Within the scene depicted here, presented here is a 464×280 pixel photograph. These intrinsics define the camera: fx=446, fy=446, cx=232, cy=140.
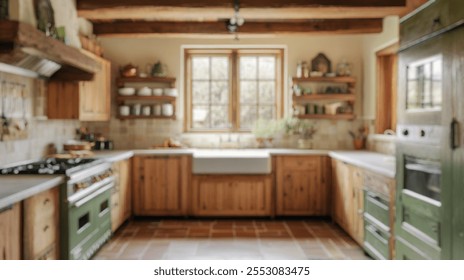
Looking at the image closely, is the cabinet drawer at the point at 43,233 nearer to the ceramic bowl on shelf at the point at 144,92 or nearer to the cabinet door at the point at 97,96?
the cabinet door at the point at 97,96

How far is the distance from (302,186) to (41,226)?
10.6ft

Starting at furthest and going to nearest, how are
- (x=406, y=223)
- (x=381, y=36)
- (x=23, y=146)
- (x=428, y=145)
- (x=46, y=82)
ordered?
(x=381, y=36)
(x=46, y=82)
(x=23, y=146)
(x=406, y=223)
(x=428, y=145)

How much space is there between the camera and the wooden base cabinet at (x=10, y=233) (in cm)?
225

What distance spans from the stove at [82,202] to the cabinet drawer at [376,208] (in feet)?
7.49

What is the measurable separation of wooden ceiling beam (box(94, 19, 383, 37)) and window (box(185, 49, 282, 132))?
63 cm

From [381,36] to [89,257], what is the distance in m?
3.95

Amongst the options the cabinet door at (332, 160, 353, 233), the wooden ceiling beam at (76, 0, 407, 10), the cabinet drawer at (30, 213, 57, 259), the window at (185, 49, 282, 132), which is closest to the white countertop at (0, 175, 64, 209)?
the cabinet drawer at (30, 213, 57, 259)

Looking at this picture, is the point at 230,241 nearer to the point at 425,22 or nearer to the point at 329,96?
the point at 329,96

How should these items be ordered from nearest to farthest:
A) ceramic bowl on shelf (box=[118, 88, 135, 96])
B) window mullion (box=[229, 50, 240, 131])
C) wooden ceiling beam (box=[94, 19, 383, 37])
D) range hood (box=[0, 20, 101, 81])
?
1. range hood (box=[0, 20, 101, 81])
2. wooden ceiling beam (box=[94, 19, 383, 37])
3. ceramic bowl on shelf (box=[118, 88, 135, 96])
4. window mullion (box=[229, 50, 240, 131])

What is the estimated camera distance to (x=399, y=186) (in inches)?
115

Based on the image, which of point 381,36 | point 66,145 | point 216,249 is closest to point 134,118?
point 66,145

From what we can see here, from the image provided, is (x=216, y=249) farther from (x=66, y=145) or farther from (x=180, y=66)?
(x=180, y=66)

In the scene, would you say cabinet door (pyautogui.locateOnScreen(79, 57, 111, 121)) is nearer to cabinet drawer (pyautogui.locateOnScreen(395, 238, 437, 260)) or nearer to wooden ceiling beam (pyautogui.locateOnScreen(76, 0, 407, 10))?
wooden ceiling beam (pyautogui.locateOnScreen(76, 0, 407, 10))

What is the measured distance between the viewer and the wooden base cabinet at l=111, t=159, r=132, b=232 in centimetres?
450
